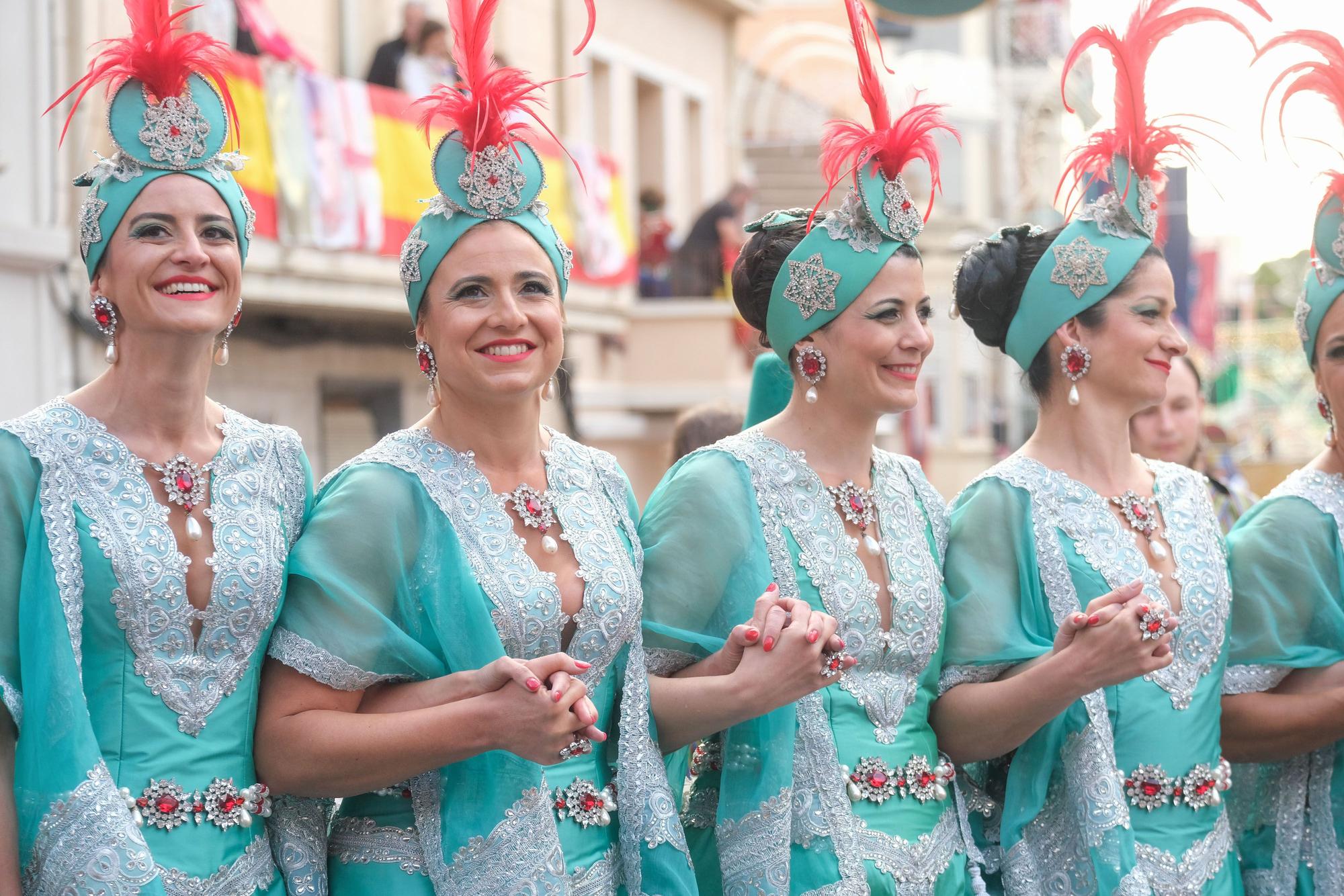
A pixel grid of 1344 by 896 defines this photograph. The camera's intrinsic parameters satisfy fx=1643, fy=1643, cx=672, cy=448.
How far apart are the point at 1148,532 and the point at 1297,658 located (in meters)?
0.46

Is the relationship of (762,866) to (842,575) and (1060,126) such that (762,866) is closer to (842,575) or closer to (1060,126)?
(842,575)

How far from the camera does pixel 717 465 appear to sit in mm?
3500

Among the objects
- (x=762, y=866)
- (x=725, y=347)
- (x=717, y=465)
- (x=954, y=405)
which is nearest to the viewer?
(x=762, y=866)

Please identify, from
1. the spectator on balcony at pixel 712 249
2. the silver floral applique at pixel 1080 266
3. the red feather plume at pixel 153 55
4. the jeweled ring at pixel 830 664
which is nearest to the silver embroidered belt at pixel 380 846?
the jeweled ring at pixel 830 664

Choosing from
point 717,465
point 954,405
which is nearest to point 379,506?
point 717,465

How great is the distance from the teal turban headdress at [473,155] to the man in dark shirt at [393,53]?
8.94m

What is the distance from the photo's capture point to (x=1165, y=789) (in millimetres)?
3580

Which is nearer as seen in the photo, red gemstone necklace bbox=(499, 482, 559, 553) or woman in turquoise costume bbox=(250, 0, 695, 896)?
woman in turquoise costume bbox=(250, 0, 695, 896)

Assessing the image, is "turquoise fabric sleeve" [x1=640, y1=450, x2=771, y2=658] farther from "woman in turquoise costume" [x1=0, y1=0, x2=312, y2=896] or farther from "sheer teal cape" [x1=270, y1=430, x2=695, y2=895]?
"woman in turquoise costume" [x1=0, y1=0, x2=312, y2=896]

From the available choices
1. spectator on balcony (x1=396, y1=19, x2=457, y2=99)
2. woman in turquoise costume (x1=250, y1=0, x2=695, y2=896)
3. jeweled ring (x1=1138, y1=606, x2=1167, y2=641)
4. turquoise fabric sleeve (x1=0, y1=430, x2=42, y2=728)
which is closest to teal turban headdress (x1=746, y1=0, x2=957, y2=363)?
woman in turquoise costume (x1=250, y1=0, x2=695, y2=896)

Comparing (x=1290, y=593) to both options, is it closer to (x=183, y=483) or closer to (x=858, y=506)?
(x=858, y=506)

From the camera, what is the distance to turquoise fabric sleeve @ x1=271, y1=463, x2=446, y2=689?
300cm

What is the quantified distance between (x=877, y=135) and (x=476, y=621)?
140 centimetres

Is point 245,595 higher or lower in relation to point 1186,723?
higher
